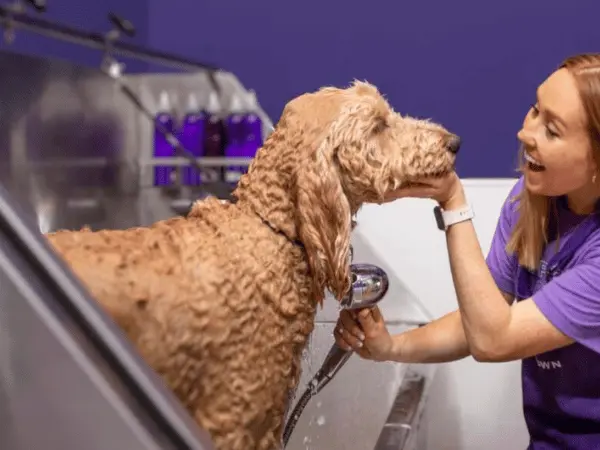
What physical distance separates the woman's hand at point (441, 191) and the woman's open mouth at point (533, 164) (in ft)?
0.56

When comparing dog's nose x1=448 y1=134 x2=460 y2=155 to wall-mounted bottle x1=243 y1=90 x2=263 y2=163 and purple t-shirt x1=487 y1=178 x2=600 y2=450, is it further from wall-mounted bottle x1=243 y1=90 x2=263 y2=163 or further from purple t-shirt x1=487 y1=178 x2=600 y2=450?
wall-mounted bottle x1=243 y1=90 x2=263 y2=163

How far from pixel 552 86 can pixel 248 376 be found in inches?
26.3

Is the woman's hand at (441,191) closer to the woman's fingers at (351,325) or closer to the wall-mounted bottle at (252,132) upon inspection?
the woman's fingers at (351,325)

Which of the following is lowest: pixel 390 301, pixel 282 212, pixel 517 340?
pixel 390 301

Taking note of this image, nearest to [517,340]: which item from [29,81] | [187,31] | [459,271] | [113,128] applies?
[459,271]

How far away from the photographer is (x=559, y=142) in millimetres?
1084

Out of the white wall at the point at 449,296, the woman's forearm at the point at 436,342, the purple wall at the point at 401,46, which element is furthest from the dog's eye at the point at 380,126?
the purple wall at the point at 401,46

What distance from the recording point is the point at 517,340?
1.09m

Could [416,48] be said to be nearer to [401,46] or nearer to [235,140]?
[401,46]

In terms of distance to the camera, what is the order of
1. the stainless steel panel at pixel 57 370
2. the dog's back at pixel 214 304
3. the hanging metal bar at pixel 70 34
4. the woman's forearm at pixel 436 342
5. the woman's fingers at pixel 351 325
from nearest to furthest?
1. the stainless steel panel at pixel 57 370
2. the dog's back at pixel 214 304
3. the woman's fingers at pixel 351 325
4. the woman's forearm at pixel 436 342
5. the hanging metal bar at pixel 70 34

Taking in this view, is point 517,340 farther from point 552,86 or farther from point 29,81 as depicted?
point 29,81

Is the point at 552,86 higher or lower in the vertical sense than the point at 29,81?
higher

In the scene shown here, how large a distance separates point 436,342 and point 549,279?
0.78ft

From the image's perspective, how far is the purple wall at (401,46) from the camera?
2287 mm
